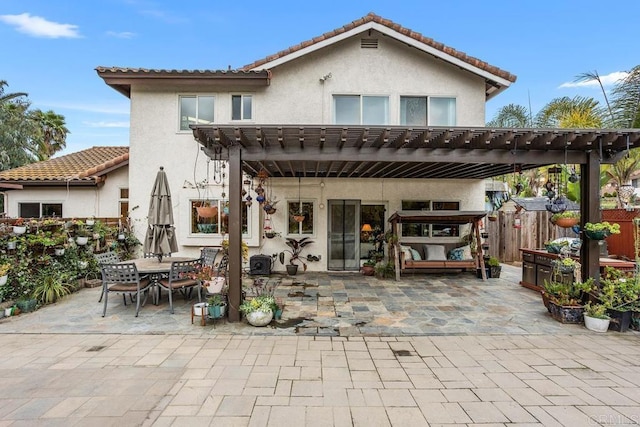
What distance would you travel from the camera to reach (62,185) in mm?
10086

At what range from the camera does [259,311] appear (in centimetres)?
529

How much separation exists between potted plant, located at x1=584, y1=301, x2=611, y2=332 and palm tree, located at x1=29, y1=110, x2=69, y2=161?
1164 inches

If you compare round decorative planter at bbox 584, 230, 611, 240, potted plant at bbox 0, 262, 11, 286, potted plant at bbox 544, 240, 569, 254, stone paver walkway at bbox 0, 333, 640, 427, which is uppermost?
round decorative planter at bbox 584, 230, 611, 240

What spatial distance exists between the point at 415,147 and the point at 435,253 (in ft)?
16.0

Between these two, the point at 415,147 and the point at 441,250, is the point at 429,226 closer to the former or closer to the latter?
the point at 441,250

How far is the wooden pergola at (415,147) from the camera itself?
5258mm

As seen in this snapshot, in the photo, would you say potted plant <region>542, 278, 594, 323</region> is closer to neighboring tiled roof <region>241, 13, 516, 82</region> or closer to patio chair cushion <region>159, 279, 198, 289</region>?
neighboring tiled roof <region>241, 13, 516, 82</region>

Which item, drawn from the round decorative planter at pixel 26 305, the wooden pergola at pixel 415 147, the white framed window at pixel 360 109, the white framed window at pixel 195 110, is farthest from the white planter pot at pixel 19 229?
the white framed window at pixel 360 109

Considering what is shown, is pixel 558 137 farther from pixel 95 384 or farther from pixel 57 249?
pixel 57 249

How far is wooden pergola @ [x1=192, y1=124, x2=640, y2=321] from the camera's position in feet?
→ 17.3

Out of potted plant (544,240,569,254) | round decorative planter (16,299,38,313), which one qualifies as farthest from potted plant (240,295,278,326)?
potted plant (544,240,569,254)

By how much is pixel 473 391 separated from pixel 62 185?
12.1 metres

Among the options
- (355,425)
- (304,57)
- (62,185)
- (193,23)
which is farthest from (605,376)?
(193,23)

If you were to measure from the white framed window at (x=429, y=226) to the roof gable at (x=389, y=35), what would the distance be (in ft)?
13.1
